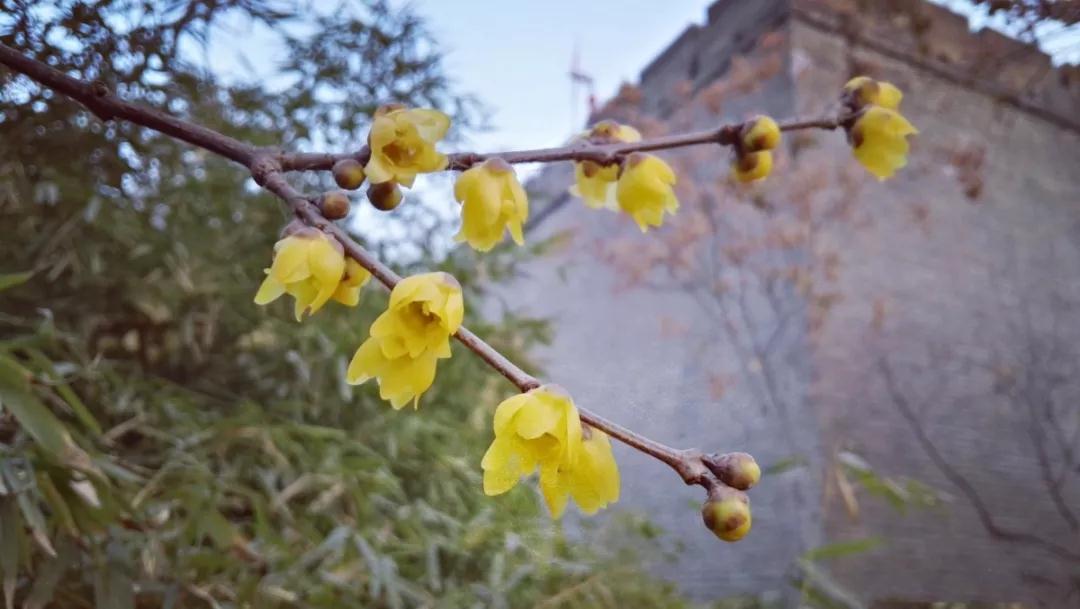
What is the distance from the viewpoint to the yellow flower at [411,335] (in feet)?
0.87

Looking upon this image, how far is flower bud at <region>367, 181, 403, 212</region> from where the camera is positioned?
0.31 m

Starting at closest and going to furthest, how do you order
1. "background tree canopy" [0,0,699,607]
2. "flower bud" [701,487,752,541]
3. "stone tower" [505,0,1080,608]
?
1. "flower bud" [701,487,752,541]
2. "background tree canopy" [0,0,699,607]
3. "stone tower" [505,0,1080,608]

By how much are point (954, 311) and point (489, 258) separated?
70 cm

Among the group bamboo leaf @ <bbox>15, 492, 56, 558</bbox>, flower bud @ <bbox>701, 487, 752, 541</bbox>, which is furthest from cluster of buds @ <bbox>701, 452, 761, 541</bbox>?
bamboo leaf @ <bbox>15, 492, 56, 558</bbox>

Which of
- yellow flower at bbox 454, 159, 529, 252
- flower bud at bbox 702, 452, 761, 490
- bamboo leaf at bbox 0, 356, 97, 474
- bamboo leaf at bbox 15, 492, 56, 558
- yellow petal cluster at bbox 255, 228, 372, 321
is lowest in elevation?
bamboo leaf at bbox 15, 492, 56, 558

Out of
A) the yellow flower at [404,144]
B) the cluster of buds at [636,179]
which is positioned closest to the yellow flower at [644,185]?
the cluster of buds at [636,179]

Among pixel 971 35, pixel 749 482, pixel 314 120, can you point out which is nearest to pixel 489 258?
pixel 314 120

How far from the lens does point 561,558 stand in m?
0.79

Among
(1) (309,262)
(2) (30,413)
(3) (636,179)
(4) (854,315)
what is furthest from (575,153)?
(4) (854,315)

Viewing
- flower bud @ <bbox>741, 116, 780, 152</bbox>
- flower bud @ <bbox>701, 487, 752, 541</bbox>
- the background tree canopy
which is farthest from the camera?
the background tree canopy

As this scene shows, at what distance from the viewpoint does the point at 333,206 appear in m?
0.30

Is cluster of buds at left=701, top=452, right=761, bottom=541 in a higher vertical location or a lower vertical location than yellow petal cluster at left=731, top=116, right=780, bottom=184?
lower

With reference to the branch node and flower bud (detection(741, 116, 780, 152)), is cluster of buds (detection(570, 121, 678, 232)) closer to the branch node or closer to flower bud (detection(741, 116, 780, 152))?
flower bud (detection(741, 116, 780, 152))

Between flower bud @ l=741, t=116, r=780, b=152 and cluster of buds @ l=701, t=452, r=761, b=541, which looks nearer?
cluster of buds @ l=701, t=452, r=761, b=541
